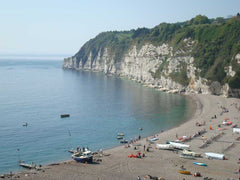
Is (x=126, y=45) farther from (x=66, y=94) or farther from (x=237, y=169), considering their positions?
(x=237, y=169)

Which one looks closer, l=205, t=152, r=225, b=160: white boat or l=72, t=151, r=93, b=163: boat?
l=205, t=152, r=225, b=160: white boat

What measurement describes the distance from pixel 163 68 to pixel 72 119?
60.1m

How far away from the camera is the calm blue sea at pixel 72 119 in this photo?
4503 cm

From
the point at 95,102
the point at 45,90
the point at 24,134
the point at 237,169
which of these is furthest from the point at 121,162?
the point at 45,90

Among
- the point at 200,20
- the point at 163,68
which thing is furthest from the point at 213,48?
the point at 200,20

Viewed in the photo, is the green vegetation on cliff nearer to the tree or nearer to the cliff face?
the cliff face

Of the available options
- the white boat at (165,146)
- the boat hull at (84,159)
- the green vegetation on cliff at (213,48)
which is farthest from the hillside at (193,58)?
the boat hull at (84,159)

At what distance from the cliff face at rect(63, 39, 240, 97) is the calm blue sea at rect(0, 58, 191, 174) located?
7.78 metres

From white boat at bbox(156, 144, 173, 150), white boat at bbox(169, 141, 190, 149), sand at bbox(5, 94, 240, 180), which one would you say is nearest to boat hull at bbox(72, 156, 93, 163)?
sand at bbox(5, 94, 240, 180)

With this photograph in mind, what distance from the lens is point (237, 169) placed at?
35000mm

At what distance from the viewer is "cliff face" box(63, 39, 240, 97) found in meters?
87.7

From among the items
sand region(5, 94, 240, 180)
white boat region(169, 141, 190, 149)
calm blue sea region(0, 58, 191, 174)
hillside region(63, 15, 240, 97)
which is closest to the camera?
→ sand region(5, 94, 240, 180)

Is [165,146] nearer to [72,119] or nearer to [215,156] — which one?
[215,156]

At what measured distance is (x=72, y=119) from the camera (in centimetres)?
6381
